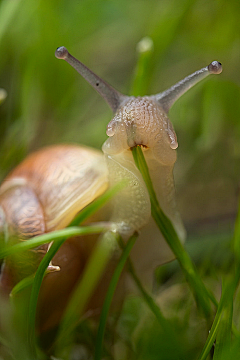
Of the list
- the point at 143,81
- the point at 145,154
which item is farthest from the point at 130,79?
the point at 145,154

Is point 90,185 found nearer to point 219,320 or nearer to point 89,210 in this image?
point 89,210

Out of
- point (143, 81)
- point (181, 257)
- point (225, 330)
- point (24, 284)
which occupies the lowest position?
point (225, 330)

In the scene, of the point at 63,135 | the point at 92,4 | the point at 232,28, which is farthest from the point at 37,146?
the point at 232,28

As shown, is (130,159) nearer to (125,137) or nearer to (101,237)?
(125,137)

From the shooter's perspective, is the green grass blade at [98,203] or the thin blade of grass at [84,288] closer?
the green grass blade at [98,203]

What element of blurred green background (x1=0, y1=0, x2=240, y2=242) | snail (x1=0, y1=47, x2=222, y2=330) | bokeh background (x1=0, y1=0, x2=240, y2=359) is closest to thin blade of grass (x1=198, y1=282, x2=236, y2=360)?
snail (x1=0, y1=47, x2=222, y2=330)

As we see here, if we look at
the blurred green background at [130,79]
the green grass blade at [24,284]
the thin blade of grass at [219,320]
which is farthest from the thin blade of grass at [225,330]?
the blurred green background at [130,79]

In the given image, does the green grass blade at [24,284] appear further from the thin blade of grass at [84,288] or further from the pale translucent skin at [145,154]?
the pale translucent skin at [145,154]

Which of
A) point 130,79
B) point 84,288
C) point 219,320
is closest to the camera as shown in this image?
point 219,320
